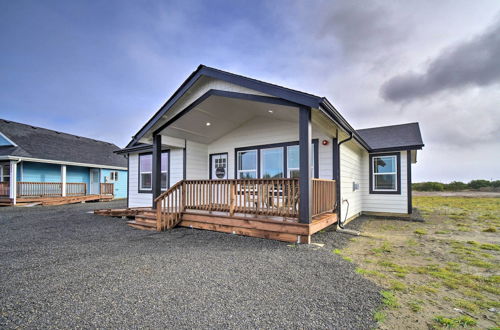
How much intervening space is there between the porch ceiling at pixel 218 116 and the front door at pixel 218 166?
740 millimetres

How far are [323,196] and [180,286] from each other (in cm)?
390

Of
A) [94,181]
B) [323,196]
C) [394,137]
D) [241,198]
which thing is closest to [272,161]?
[241,198]

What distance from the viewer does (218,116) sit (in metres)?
7.18

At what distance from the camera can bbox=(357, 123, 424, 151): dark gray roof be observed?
8562mm

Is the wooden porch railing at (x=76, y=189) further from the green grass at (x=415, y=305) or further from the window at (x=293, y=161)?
the green grass at (x=415, y=305)

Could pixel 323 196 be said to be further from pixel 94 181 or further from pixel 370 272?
pixel 94 181

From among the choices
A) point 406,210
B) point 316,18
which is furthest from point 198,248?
point 316,18

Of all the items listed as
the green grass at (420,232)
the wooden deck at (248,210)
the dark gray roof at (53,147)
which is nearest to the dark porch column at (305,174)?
the wooden deck at (248,210)

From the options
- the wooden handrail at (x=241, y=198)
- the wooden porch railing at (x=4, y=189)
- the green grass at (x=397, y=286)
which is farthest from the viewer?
the wooden porch railing at (x=4, y=189)

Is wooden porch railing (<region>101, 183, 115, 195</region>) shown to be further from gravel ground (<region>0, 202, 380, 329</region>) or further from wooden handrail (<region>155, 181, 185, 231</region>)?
wooden handrail (<region>155, 181, 185, 231</region>)

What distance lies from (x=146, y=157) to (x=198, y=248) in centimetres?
685

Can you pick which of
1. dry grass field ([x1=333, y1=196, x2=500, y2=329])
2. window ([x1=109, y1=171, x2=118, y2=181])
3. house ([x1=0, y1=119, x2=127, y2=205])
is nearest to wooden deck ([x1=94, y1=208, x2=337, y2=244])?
dry grass field ([x1=333, y1=196, x2=500, y2=329])

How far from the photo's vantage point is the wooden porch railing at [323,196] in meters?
5.14

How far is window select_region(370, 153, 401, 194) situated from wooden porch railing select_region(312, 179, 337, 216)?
401 cm
